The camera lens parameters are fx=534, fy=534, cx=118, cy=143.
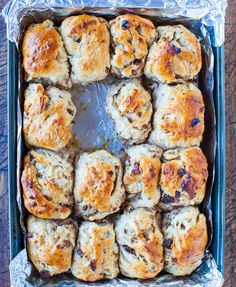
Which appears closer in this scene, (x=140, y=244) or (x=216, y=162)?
(x=140, y=244)

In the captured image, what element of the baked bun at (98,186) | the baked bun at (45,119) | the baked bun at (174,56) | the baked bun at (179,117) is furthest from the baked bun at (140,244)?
the baked bun at (174,56)

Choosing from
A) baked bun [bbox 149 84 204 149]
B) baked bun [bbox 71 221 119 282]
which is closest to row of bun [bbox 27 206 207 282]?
baked bun [bbox 71 221 119 282]

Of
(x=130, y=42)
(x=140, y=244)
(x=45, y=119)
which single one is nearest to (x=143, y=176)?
(x=140, y=244)

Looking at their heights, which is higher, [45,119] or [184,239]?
[45,119]

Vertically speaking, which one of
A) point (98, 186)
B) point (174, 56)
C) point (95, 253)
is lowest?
point (95, 253)

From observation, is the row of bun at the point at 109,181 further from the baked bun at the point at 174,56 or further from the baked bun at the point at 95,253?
the baked bun at the point at 174,56

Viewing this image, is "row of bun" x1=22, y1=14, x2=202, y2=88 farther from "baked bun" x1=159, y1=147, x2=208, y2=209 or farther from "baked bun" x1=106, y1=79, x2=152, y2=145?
"baked bun" x1=159, y1=147, x2=208, y2=209

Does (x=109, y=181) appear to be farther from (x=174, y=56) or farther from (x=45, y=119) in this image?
(x=174, y=56)
